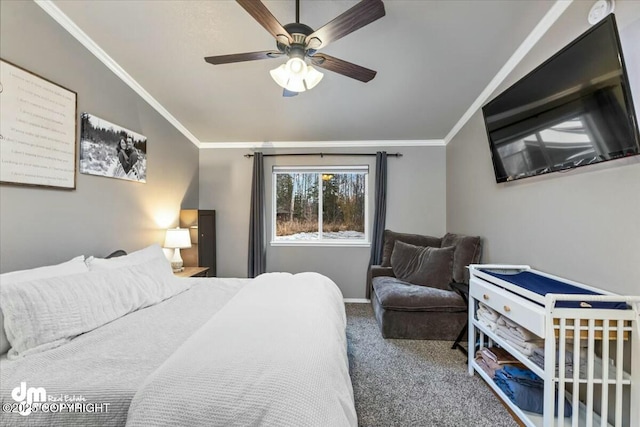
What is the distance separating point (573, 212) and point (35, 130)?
12.0ft

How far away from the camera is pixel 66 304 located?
4.73 feet

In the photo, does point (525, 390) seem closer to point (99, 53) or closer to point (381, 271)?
point (381, 271)

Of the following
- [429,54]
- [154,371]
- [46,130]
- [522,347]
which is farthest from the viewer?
[429,54]

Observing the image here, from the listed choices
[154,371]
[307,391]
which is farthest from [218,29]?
[307,391]

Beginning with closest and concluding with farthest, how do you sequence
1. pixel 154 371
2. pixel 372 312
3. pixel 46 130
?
pixel 154 371 → pixel 46 130 → pixel 372 312

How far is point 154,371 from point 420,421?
1571mm

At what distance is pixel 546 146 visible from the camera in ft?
6.05

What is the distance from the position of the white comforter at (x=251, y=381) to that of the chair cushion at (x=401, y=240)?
251 cm

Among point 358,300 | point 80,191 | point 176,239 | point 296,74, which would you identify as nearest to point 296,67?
point 296,74

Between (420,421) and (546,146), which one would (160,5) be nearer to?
(546,146)

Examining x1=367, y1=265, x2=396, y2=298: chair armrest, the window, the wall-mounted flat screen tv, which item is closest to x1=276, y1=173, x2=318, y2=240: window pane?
the window

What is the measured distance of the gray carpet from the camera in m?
1.74

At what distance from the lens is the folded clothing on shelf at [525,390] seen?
64.9 inches

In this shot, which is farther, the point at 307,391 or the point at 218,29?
the point at 218,29
